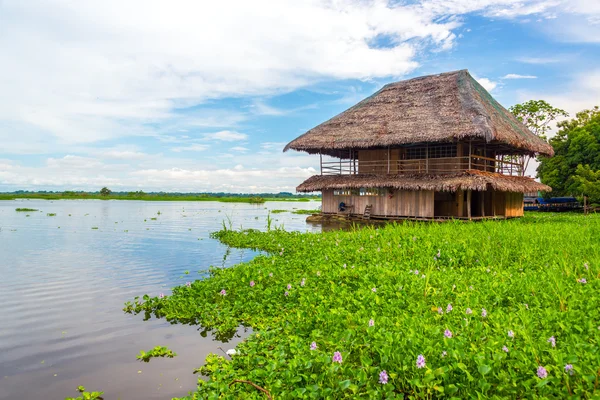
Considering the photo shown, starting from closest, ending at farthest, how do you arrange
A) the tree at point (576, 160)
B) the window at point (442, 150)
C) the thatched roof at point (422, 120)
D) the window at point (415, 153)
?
1. the thatched roof at point (422, 120)
2. the window at point (442, 150)
3. the window at point (415, 153)
4. the tree at point (576, 160)

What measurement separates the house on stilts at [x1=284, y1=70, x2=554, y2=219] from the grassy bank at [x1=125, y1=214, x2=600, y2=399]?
11034 mm

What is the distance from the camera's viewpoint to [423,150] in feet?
74.7

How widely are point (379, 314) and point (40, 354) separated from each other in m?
4.61

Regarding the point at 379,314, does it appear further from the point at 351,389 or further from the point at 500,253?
the point at 500,253

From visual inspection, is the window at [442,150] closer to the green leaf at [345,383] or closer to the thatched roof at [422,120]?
the thatched roof at [422,120]

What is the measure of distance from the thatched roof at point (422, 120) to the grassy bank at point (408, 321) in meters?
11.1

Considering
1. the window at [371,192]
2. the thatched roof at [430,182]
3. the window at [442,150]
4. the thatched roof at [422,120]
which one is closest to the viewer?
the thatched roof at [430,182]

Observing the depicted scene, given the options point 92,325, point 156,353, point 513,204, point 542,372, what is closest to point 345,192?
point 513,204

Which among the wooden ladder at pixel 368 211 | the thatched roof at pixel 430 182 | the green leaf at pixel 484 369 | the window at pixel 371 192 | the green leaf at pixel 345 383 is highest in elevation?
the thatched roof at pixel 430 182

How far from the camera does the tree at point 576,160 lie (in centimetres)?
3009

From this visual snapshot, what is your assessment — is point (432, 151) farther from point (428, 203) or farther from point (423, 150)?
point (428, 203)

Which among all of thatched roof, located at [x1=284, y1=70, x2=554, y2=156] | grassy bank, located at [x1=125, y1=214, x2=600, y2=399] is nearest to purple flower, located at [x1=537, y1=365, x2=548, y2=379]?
grassy bank, located at [x1=125, y1=214, x2=600, y2=399]

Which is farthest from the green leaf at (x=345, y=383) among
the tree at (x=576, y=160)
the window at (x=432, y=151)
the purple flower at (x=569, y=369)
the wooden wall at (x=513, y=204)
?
the tree at (x=576, y=160)

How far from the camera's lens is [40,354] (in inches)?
219
